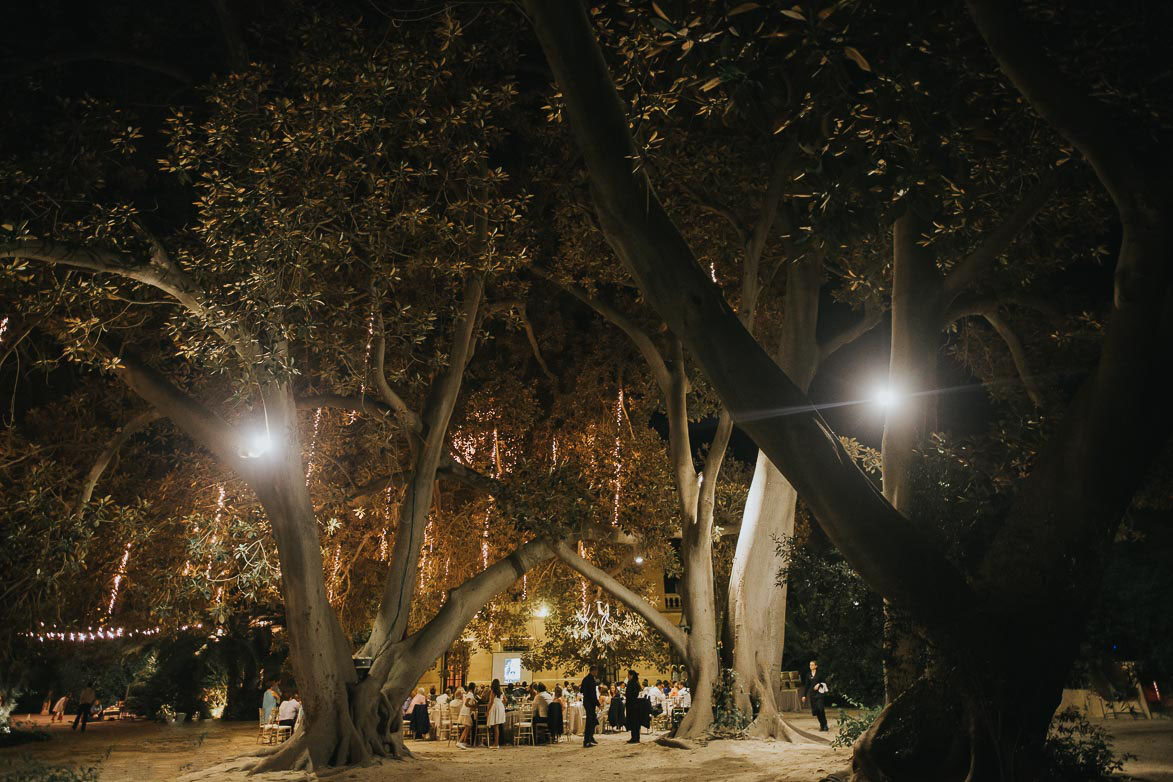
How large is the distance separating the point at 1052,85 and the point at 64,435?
1599 centimetres

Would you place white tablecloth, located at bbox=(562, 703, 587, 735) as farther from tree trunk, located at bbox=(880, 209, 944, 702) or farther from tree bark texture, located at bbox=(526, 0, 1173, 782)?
tree bark texture, located at bbox=(526, 0, 1173, 782)

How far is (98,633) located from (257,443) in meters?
12.0

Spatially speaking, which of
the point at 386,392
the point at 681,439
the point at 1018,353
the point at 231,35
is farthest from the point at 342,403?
the point at 1018,353

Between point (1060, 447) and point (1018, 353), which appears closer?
point (1060, 447)

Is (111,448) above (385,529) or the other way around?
above

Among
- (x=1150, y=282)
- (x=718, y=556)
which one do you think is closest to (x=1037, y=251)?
(x=1150, y=282)

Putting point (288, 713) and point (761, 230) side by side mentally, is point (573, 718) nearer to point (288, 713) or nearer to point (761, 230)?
point (288, 713)

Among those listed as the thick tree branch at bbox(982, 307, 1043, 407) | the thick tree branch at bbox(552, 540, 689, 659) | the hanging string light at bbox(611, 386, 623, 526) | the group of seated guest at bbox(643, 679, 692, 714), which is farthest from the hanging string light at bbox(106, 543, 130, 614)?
the thick tree branch at bbox(982, 307, 1043, 407)

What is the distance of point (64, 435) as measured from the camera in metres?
15.2

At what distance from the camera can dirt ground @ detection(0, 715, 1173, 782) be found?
10336 mm

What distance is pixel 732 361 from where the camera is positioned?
578 cm

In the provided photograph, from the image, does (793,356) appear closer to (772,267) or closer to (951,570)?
(772,267)

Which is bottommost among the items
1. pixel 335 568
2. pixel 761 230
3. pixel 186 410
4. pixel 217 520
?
pixel 335 568

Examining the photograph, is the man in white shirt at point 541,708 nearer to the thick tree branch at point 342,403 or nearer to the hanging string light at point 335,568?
the hanging string light at point 335,568
